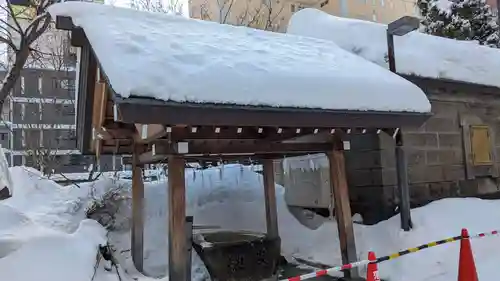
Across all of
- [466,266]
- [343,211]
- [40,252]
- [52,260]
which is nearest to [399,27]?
[343,211]

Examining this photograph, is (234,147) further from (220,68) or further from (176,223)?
(176,223)

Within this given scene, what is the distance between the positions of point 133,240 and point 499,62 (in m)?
8.87

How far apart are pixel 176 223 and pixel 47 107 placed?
23.7 metres

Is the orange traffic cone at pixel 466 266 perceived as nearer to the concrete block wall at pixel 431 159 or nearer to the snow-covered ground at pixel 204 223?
the snow-covered ground at pixel 204 223

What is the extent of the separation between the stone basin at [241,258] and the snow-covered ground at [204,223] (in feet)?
2.33

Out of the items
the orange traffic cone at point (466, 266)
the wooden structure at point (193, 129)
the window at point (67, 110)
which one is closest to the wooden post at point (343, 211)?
the wooden structure at point (193, 129)

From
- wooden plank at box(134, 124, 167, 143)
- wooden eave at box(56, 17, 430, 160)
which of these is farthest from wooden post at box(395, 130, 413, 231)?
wooden plank at box(134, 124, 167, 143)

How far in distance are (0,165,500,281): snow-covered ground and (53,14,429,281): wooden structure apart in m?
0.97

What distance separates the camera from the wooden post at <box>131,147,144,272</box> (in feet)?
23.3

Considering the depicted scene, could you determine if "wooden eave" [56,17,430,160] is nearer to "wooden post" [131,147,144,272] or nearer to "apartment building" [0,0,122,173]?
"wooden post" [131,147,144,272]

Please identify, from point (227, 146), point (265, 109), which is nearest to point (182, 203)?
point (227, 146)

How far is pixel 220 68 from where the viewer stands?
15.5 ft

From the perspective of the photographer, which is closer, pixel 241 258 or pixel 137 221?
pixel 241 258

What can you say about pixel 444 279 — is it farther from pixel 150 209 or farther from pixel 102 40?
pixel 150 209
